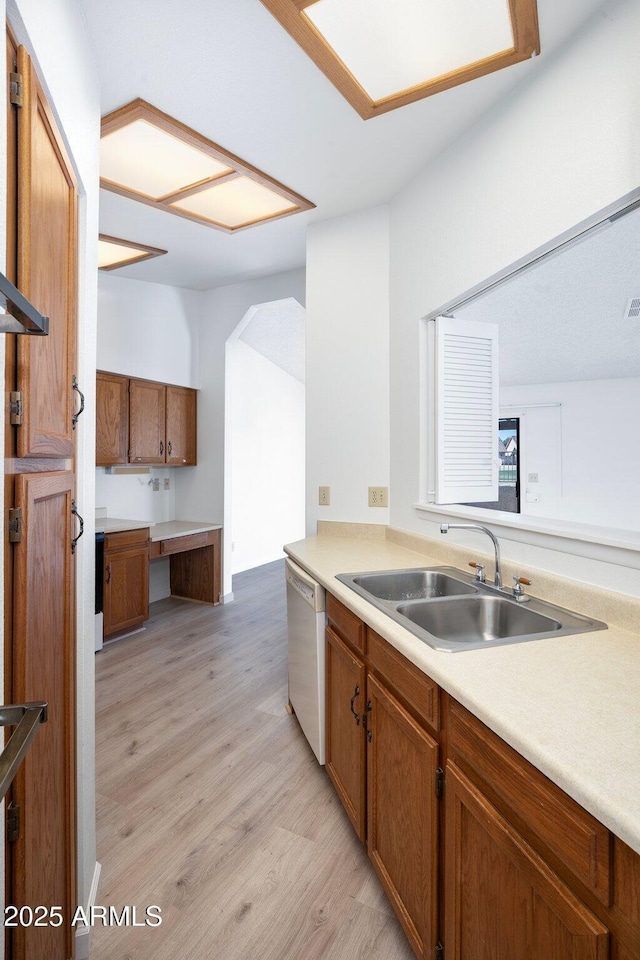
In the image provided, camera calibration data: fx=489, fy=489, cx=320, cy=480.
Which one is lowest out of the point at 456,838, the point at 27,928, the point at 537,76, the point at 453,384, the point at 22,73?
the point at 27,928

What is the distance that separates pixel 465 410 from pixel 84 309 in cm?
174

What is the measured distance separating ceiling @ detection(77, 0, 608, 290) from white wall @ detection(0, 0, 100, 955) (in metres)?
0.23

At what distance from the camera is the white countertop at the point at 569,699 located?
680mm

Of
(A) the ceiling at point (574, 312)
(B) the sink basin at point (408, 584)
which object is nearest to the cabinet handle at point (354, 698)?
(B) the sink basin at point (408, 584)

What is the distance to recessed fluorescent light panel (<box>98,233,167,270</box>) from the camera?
3.44 metres

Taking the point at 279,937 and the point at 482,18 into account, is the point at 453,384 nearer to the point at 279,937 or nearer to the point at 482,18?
the point at 482,18

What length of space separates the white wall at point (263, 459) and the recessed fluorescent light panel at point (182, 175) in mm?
1890

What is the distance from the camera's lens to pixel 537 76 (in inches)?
67.7

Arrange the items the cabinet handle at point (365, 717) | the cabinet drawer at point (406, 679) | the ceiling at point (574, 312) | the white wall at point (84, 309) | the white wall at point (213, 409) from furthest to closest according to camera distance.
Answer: the white wall at point (213, 409) → the ceiling at point (574, 312) → the cabinet handle at point (365, 717) → the white wall at point (84, 309) → the cabinet drawer at point (406, 679)

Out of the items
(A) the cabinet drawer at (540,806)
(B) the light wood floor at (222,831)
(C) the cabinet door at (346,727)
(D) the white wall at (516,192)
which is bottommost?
(B) the light wood floor at (222,831)

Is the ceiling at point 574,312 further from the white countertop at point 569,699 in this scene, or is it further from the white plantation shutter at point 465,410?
the white countertop at point 569,699

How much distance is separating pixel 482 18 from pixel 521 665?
1.96 meters

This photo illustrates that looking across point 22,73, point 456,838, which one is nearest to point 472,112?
point 22,73

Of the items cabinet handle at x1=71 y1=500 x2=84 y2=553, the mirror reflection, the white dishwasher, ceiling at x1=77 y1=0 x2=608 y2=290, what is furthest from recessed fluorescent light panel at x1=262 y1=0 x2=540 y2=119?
the white dishwasher
